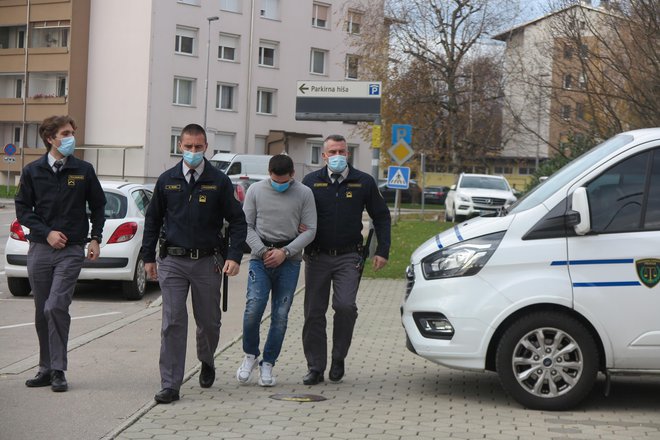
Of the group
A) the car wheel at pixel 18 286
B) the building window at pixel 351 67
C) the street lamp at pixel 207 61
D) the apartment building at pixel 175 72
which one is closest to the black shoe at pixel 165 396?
the car wheel at pixel 18 286

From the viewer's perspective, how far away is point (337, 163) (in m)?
8.48

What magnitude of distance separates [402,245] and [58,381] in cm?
1697

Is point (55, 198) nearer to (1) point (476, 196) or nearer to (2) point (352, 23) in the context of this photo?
(1) point (476, 196)

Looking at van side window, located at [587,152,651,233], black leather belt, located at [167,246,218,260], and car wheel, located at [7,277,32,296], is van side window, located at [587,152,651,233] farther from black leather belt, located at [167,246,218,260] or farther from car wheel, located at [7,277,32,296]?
car wheel, located at [7,277,32,296]

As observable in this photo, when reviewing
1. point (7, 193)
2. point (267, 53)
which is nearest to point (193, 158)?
point (7, 193)

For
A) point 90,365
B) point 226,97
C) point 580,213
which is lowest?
point 90,365

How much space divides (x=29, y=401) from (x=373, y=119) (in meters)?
12.3

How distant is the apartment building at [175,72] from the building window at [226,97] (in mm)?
83

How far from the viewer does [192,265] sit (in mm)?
7840

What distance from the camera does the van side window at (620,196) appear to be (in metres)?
7.57

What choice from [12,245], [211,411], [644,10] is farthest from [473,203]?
[211,411]

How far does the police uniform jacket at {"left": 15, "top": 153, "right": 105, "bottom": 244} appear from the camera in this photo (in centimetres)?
808

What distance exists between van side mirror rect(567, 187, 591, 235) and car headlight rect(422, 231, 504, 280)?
19.6 inches

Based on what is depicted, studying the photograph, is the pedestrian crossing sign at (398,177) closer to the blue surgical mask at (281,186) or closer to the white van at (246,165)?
the white van at (246,165)
